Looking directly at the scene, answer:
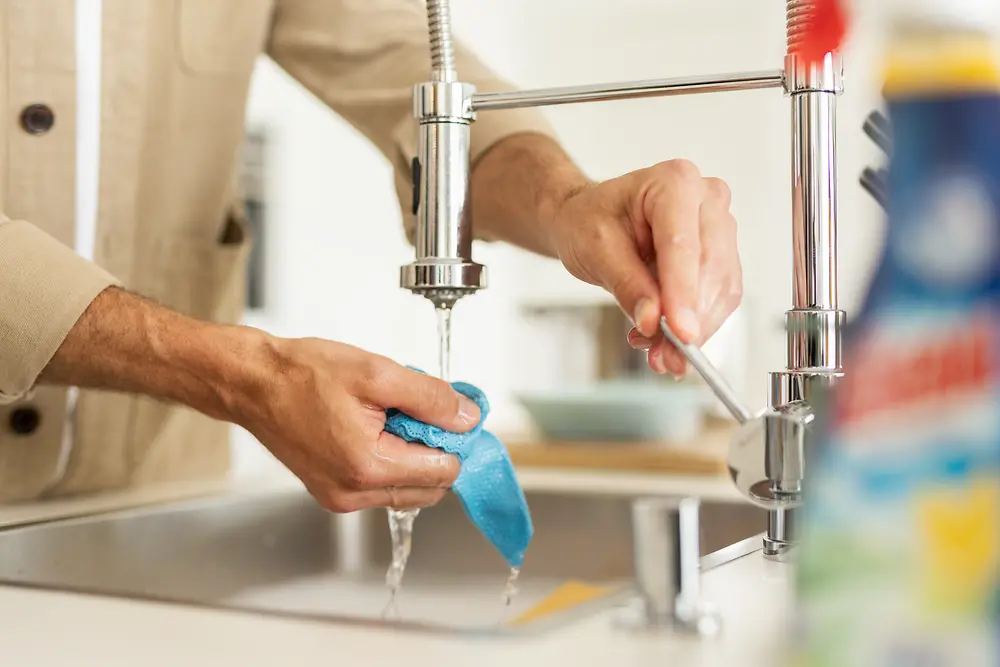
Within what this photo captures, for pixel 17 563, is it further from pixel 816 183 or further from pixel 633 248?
pixel 816 183

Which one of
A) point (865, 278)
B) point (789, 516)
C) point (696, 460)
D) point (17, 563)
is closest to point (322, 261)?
point (696, 460)

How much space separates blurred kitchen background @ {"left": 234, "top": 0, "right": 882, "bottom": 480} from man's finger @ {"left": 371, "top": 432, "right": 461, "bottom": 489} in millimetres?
1766

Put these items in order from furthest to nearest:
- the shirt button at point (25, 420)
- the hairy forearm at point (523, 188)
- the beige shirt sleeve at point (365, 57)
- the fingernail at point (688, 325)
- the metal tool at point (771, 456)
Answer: the beige shirt sleeve at point (365, 57)
the shirt button at point (25, 420)
the hairy forearm at point (523, 188)
the fingernail at point (688, 325)
the metal tool at point (771, 456)

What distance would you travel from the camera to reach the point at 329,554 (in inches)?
41.9

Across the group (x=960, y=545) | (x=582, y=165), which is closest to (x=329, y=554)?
(x=960, y=545)

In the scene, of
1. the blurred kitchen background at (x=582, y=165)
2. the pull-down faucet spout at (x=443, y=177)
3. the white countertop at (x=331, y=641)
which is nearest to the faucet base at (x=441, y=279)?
the pull-down faucet spout at (x=443, y=177)

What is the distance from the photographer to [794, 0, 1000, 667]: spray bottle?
27 centimetres

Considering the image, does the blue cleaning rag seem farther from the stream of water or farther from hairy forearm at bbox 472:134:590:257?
hairy forearm at bbox 472:134:590:257

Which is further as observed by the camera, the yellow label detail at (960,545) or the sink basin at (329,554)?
the sink basin at (329,554)

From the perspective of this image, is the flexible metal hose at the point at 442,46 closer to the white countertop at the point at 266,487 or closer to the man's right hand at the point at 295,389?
the man's right hand at the point at 295,389

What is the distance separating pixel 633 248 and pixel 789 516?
0.19m

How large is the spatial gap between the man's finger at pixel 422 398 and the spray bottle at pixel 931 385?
38 centimetres

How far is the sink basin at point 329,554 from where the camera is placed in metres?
0.86

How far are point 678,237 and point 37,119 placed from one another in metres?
0.63
